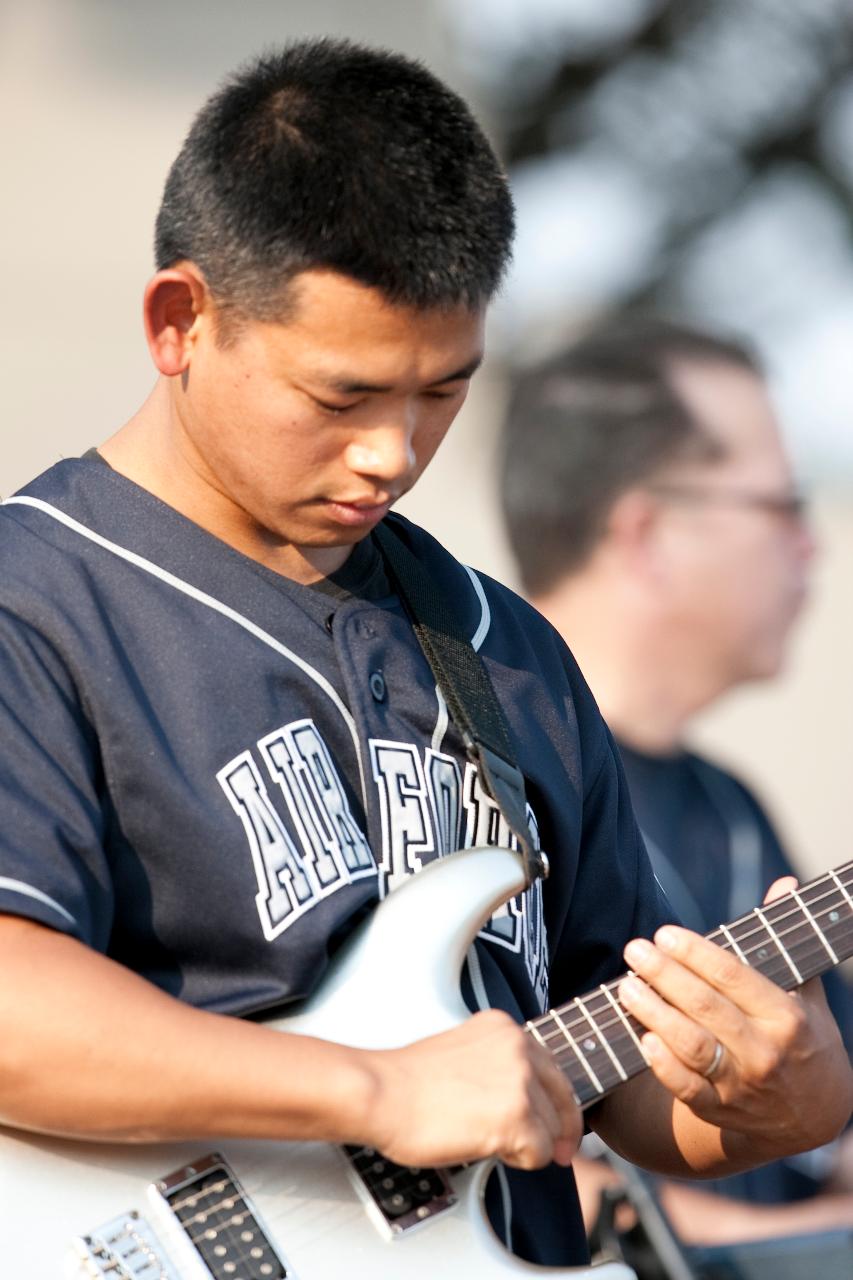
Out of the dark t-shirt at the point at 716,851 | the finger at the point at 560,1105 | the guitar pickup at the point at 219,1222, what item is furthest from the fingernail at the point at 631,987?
the dark t-shirt at the point at 716,851

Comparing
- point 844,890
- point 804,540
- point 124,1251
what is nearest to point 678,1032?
point 844,890

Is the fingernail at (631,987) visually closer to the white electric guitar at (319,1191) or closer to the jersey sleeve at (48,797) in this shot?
the white electric guitar at (319,1191)

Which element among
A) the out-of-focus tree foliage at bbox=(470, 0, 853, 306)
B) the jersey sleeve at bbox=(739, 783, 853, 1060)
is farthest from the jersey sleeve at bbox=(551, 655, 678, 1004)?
the out-of-focus tree foliage at bbox=(470, 0, 853, 306)

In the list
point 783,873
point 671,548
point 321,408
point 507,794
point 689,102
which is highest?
point 689,102

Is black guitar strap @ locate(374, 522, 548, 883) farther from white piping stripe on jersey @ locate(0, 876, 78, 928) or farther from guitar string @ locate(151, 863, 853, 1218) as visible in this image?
white piping stripe on jersey @ locate(0, 876, 78, 928)

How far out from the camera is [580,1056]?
2016 millimetres

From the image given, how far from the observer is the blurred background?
522 centimetres

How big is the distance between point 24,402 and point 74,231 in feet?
1.80

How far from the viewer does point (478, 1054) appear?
1.75 m

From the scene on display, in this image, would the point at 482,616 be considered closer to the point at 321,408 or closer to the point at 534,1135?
the point at 321,408

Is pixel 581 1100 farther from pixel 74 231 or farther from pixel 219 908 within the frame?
pixel 74 231

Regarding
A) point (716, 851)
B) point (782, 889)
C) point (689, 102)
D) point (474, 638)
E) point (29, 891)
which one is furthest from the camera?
point (689, 102)

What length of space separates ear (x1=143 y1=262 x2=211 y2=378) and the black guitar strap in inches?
15.8

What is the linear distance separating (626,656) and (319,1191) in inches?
102
